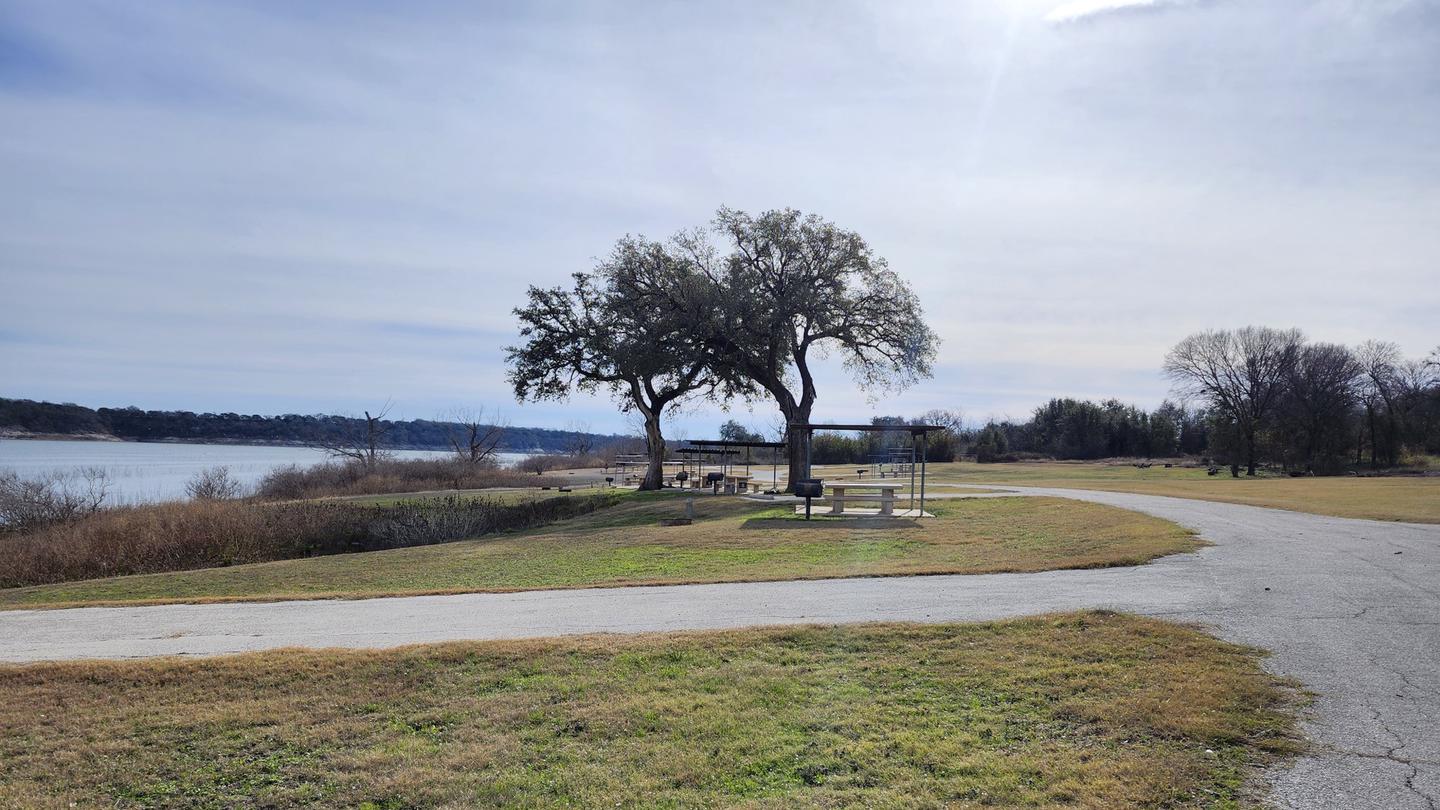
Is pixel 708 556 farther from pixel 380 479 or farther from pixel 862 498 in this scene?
pixel 380 479

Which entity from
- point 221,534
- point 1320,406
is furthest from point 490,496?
point 1320,406

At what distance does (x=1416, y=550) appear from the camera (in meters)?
12.6

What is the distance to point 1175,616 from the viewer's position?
8.59m

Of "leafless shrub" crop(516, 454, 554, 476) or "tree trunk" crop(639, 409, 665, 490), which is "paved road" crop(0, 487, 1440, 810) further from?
"leafless shrub" crop(516, 454, 554, 476)

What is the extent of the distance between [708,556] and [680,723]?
1065 centimetres

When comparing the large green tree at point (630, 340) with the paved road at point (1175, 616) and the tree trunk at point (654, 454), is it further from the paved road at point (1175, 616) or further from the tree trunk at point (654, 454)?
the paved road at point (1175, 616)

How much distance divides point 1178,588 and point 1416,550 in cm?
540

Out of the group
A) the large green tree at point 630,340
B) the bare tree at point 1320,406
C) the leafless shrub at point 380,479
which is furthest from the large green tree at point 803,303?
the bare tree at point 1320,406

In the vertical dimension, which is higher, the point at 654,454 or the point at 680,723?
the point at 654,454

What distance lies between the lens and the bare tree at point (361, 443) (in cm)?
4944

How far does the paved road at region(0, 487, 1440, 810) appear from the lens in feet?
17.7

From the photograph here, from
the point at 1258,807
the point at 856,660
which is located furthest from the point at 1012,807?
the point at 856,660

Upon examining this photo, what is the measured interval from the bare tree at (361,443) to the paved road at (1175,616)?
3850 centimetres

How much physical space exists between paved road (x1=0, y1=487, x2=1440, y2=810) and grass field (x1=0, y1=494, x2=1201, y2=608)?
1236 millimetres
